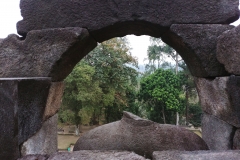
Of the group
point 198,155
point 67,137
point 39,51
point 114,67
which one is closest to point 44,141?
point 39,51

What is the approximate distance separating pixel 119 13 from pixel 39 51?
84 cm

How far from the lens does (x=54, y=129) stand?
226cm

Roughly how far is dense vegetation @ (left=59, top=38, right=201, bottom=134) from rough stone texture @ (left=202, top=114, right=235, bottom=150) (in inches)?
323

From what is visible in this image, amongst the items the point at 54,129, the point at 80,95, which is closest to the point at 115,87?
the point at 80,95

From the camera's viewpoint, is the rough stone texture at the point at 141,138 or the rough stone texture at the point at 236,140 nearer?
the rough stone texture at the point at 236,140

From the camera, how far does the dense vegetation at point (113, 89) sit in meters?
10.4

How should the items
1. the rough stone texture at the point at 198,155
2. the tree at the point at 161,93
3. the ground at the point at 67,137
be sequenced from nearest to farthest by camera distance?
the rough stone texture at the point at 198,155, the ground at the point at 67,137, the tree at the point at 161,93

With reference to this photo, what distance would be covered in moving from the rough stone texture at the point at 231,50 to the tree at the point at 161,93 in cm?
1060

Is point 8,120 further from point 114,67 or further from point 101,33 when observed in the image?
point 114,67

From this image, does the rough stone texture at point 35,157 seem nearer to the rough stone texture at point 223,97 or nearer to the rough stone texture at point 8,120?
the rough stone texture at point 8,120

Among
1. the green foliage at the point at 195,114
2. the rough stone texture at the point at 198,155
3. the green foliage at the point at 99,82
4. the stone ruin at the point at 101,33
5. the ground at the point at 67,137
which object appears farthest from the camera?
the green foliage at the point at 195,114

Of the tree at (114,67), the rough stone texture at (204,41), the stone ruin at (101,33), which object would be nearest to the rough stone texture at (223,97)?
the stone ruin at (101,33)

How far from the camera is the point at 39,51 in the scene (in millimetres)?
1923

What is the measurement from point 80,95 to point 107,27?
8.39 metres
